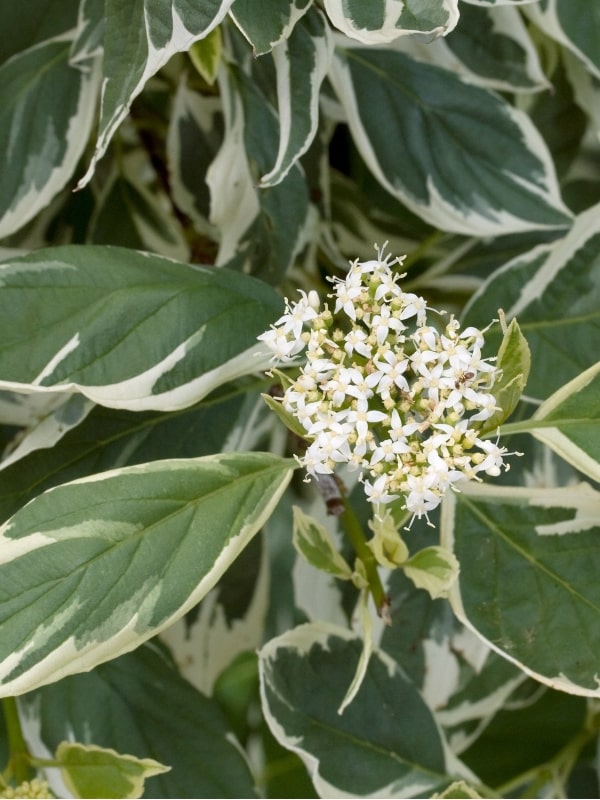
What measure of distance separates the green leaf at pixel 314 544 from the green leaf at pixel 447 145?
0.25 metres

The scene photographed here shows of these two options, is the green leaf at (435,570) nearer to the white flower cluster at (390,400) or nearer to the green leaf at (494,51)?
the white flower cluster at (390,400)

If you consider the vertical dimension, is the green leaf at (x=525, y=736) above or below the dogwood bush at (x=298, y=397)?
below

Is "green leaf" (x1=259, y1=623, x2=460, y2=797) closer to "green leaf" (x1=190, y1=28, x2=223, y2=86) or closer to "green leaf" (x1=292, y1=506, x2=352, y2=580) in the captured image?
"green leaf" (x1=292, y1=506, x2=352, y2=580)

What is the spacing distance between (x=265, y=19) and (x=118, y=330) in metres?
0.18

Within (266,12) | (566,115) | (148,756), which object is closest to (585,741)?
(148,756)

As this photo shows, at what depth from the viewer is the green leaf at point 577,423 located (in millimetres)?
507

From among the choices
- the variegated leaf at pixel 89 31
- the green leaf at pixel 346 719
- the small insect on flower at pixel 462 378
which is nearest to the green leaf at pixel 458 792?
the green leaf at pixel 346 719

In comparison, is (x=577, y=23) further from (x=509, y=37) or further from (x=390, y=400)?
(x=390, y=400)

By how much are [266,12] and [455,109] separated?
259 mm

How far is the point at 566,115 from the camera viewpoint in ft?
2.59

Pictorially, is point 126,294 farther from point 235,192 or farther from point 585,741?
point 585,741

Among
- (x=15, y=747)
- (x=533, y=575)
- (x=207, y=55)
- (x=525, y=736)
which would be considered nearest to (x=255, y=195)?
(x=207, y=55)

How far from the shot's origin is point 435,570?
0.52 m

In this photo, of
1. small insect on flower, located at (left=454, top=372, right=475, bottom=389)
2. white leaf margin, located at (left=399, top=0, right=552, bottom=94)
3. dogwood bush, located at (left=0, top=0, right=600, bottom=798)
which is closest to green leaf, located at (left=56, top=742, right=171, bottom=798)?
dogwood bush, located at (left=0, top=0, right=600, bottom=798)
